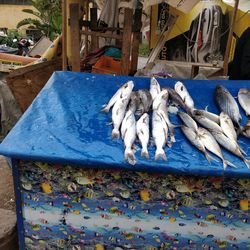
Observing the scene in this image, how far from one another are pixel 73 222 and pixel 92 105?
3.95ft

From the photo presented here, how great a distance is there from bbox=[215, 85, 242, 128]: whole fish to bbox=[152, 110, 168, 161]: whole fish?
0.69 metres

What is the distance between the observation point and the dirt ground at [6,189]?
13.7ft

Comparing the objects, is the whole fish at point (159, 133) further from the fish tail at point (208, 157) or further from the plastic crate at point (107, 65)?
the plastic crate at point (107, 65)

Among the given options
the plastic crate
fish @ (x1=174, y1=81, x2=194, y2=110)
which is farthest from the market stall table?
the plastic crate

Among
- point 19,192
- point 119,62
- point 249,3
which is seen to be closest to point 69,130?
point 19,192

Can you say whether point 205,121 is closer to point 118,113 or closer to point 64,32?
point 118,113

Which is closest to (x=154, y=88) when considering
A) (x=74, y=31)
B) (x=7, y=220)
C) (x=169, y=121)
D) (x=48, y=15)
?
(x=169, y=121)

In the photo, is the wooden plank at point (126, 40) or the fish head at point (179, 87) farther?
the wooden plank at point (126, 40)

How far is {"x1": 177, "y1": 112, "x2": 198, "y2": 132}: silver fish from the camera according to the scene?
10.6 feet

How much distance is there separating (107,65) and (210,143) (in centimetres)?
310

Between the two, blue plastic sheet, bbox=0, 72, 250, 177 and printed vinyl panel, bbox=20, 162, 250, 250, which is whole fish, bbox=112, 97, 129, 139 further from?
printed vinyl panel, bbox=20, 162, 250, 250

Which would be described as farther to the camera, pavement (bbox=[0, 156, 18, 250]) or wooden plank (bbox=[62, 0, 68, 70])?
wooden plank (bbox=[62, 0, 68, 70])

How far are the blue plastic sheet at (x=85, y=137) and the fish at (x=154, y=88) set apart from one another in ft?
0.54

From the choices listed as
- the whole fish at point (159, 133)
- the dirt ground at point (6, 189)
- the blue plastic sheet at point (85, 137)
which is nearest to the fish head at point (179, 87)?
the blue plastic sheet at point (85, 137)
